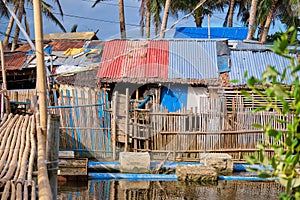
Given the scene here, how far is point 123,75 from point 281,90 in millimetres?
11625

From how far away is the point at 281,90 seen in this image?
1.31 meters

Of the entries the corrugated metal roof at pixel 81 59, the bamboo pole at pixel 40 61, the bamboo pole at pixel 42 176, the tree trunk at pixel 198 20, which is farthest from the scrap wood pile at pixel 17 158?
the tree trunk at pixel 198 20

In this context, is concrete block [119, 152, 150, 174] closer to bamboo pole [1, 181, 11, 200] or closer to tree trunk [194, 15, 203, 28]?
bamboo pole [1, 181, 11, 200]

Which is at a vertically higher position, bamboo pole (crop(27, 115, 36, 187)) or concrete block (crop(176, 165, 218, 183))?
bamboo pole (crop(27, 115, 36, 187))

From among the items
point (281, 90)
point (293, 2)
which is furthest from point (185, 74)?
point (281, 90)

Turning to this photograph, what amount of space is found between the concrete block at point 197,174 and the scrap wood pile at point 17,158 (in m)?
4.14

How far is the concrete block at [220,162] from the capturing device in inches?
411

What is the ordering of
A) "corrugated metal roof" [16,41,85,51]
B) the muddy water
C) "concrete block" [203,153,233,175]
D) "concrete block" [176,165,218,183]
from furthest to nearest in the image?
"corrugated metal roof" [16,41,85,51] < "concrete block" [203,153,233,175] < "concrete block" [176,165,218,183] < the muddy water

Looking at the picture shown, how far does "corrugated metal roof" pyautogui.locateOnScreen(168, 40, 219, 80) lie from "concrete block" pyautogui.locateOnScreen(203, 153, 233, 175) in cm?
310

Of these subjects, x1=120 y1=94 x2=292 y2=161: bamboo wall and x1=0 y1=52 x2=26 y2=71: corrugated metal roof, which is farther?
x1=0 y1=52 x2=26 y2=71: corrugated metal roof

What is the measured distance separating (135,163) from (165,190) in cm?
148

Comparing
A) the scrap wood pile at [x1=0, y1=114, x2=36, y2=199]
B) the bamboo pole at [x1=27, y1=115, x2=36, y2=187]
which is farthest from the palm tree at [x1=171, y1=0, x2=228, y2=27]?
the bamboo pole at [x1=27, y1=115, x2=36, y2=187]

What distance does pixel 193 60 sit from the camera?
1366 centimetres

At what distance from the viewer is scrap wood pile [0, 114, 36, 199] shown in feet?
11.8
